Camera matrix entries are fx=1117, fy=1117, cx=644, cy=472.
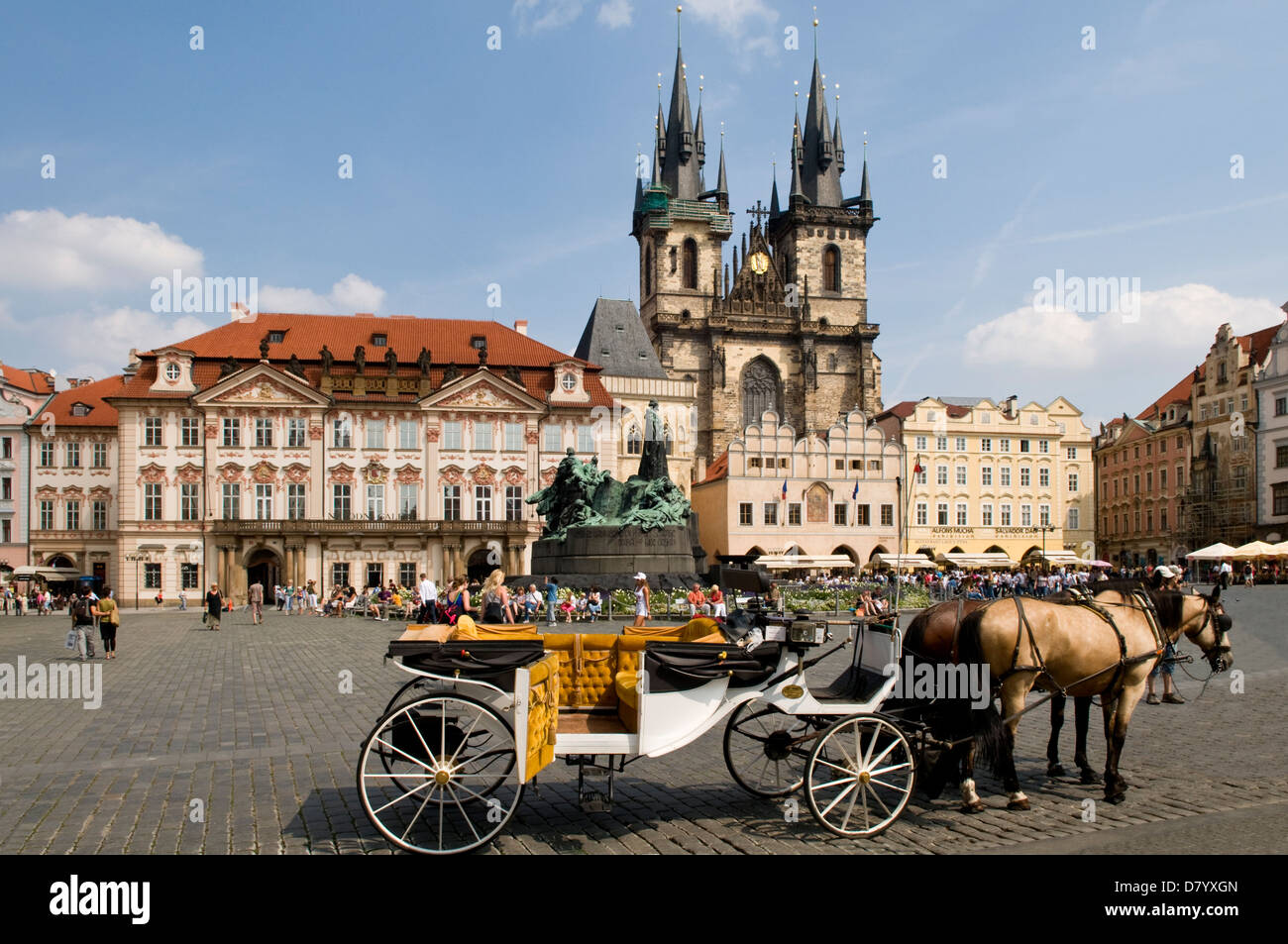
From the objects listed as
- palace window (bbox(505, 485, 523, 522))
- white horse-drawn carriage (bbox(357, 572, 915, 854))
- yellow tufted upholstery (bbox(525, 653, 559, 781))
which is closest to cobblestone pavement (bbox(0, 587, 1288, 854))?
white horse-drawn carriage (bbox(357, 572, 915, 854))

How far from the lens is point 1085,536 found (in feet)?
239

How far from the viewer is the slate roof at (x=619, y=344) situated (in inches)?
3019

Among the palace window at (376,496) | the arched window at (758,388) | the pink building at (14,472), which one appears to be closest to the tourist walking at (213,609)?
the palace window at (376,496)

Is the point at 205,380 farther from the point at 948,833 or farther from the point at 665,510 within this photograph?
the point at 948,833

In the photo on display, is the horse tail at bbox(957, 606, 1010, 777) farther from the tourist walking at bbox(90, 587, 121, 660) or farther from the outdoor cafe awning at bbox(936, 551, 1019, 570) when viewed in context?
the outdoor cafe awning at bbox(936, 551, 1019, 570)

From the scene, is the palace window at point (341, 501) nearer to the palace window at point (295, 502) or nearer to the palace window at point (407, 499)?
the palace window at point (295, 502)

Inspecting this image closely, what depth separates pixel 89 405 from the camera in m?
57.6

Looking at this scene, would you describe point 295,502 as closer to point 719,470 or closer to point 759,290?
point 719,470

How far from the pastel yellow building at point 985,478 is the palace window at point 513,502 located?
25.3 m

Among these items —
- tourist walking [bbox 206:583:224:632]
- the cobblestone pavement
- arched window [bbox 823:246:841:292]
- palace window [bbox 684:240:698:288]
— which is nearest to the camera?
the cobblestone pavement

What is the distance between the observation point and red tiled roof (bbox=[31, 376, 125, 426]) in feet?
186

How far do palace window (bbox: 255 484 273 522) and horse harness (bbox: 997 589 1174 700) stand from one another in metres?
48.6

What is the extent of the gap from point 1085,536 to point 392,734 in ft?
240

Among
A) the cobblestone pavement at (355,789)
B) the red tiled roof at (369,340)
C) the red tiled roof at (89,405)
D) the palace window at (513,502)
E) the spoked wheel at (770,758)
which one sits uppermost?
the red tiled roof at (369,340)
